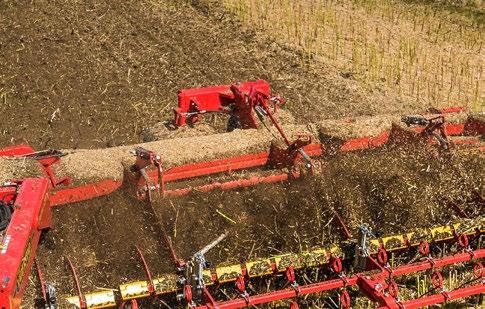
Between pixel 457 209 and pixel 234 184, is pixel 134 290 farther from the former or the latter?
pixel 457 209

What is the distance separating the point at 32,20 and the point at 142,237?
6.47 meters

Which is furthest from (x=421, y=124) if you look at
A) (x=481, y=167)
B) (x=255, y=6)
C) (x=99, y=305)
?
(x=255, y=6)

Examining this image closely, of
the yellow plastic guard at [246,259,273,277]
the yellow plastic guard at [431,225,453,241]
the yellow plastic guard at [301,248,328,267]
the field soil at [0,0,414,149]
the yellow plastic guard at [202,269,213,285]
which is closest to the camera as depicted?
the yellow plastic guard at [202,269,213,285]

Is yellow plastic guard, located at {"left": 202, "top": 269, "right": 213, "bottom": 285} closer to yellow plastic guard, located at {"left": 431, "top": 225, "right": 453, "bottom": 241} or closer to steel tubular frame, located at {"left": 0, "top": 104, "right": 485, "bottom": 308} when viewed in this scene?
steel tubular frame, located at {"left": 0, "top": 104, "right": 485, "bottom": 308}

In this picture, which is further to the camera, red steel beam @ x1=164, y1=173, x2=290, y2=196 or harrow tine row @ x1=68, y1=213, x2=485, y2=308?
red steel beam @ x1=164, y1=173, x2=290, y2=196

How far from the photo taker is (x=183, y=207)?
5.62m

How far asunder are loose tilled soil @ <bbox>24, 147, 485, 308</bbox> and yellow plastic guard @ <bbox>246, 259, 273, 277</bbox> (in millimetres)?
511

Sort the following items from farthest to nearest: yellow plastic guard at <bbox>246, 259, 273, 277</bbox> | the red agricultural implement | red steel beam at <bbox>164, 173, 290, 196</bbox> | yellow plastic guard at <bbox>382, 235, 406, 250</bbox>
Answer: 1. red steel beam at <bbox>164, 173, 290, 196</bbox>
2. yellow plastic guard at <bbox>382, 235, 406, 250</bbox>
3. yellow plastic guard at <bbox>246, 259, 273, 277</bbox>
4. the red agricultural implement

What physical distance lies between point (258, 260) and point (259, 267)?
5 centimetres

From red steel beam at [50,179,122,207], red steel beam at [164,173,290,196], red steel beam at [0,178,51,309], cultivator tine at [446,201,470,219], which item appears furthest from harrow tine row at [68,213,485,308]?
red steel beam at [50,179,122,207]

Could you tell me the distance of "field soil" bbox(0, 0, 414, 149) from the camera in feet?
28.4

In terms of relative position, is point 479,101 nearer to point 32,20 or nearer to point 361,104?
point 361,104

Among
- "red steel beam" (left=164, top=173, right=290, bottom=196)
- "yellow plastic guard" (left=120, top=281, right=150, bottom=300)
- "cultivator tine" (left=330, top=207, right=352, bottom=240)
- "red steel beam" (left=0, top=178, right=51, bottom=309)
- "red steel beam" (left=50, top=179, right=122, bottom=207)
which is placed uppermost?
"red steel beam" (left=0, top=178, right=51, bottom=309)

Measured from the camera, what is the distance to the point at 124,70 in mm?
9727
